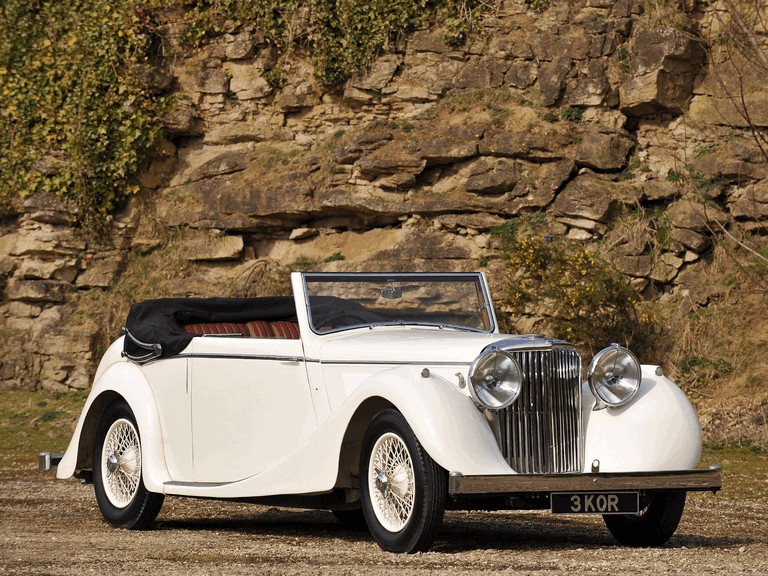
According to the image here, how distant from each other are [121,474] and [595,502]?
12.3ft

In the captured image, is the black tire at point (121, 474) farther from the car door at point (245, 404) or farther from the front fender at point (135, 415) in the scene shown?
the car door at point (245, 404)

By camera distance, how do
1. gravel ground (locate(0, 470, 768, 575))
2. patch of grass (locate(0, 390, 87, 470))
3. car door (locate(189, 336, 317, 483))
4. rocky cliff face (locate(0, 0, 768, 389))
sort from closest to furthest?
gravel ground (locate(0, 470, 768, 575)), car door (locate(189, 336, 317, 483)), patch of grass (locate(0, 390, 87, 470)), rocky cliff face (locate(0, 0, 768, 389))

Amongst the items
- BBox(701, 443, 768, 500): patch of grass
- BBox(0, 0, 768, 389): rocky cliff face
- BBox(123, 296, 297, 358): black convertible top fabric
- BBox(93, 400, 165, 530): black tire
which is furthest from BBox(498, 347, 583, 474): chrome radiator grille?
BBox(0, 0, 768, 389): rocky cliff face

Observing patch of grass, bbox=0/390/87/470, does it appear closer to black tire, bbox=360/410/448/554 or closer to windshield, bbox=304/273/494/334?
windshield, bbox=304/273/494/334

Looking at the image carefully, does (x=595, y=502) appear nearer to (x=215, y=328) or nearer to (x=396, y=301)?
(x=396, y=301)

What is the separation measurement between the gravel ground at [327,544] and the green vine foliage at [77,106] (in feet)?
32.7

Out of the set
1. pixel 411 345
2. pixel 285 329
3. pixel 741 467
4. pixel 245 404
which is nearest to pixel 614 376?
pixel 411 345

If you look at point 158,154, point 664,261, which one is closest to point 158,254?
point 158,154

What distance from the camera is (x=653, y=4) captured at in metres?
18.1

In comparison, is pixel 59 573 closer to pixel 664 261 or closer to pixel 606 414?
pixel 606 414

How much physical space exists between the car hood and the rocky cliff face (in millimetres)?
9869

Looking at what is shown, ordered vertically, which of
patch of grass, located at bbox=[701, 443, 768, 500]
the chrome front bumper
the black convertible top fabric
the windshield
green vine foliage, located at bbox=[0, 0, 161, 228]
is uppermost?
green vine foliage, located at bbox=[0, 0, 161, 228]

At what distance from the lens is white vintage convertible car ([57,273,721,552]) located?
6.46 metres

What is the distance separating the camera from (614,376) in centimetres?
714
